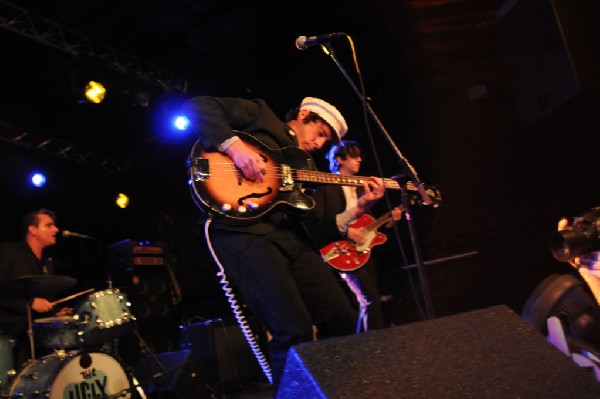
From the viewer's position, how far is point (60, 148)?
7.62 meters

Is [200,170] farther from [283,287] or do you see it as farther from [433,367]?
[433,367]

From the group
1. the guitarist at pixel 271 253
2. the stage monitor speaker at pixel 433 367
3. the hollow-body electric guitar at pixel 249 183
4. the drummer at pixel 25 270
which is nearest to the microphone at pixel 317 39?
the guitarist at pixel 271 253

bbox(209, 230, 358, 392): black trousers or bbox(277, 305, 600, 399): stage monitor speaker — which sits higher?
bbox(209, 230, 358, 392): black trousers

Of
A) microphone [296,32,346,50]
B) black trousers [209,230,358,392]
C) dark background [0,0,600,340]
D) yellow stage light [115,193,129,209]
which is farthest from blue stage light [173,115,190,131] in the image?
black trousers [209,230,358,392]

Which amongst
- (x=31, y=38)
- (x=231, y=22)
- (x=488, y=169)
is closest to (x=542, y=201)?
(x=488, y=169)

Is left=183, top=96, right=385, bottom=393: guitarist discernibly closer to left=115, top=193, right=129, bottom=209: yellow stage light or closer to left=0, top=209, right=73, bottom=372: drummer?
left=0, top=209, right=73, bottom=372: drummer

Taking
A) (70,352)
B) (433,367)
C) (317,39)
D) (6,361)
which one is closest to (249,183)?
(317,39)

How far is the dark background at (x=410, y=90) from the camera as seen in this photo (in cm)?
503

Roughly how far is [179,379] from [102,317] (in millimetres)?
998

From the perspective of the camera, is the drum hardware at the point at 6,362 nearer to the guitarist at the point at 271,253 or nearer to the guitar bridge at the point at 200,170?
the guitarist at the point at 271,253

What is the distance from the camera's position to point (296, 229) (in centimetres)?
267

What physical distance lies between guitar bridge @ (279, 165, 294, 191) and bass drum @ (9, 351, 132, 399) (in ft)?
9.16

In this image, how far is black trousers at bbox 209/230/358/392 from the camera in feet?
7.14

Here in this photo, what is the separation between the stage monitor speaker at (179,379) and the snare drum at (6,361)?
119 centimetres
